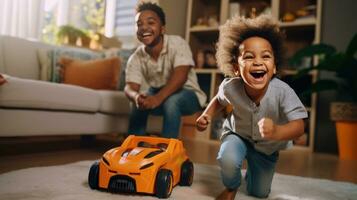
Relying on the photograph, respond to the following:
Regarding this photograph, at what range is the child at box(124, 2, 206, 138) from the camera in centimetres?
161

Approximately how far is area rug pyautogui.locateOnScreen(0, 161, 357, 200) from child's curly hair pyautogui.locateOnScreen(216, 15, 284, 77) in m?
0.38

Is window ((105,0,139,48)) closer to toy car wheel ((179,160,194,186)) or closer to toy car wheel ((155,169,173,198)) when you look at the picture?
toy car wheel ((179,160,194,186))

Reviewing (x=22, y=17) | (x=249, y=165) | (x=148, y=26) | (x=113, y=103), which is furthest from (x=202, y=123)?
(x=22, y=17)

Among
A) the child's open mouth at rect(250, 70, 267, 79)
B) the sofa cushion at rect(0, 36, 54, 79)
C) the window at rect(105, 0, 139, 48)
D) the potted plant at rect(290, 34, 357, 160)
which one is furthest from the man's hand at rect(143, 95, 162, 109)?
the window at rect(105, 0, 139, 48)

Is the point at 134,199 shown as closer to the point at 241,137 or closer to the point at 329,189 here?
the point at 241,137

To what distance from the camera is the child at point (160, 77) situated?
161cm

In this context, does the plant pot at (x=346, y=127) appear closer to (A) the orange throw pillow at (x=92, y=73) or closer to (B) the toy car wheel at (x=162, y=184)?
(A) the orange throw pillow at (x=92, y=73)

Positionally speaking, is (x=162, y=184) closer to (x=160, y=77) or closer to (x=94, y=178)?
(x=94, y=178)

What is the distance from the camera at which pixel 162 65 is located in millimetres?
1744

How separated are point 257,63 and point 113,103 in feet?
4.24

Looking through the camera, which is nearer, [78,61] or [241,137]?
[241,137]

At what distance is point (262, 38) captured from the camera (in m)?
0.94

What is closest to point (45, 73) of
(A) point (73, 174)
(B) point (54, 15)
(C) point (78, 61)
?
(C) point (78, 61)

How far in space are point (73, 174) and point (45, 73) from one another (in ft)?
4.23
